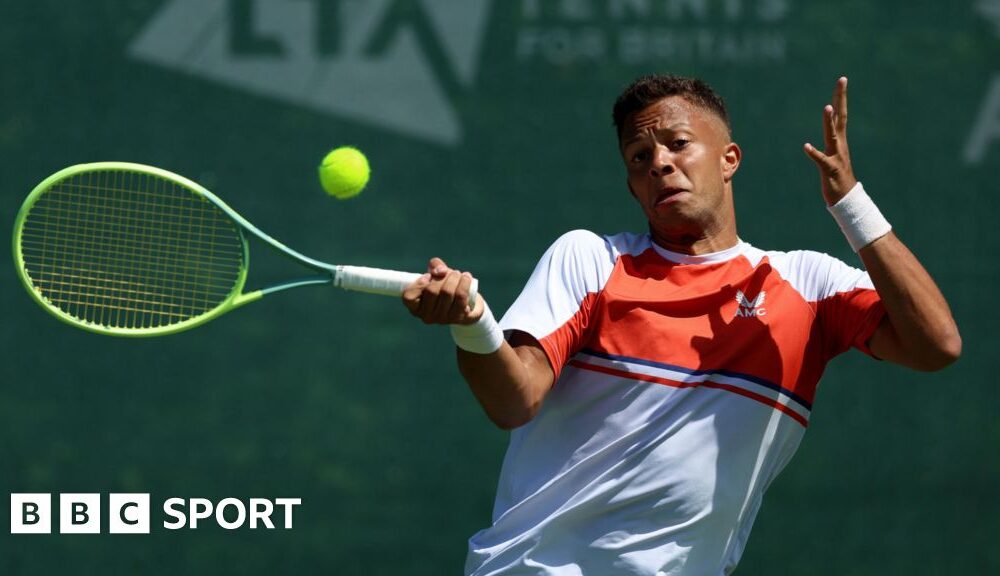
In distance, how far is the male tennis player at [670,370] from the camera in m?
2.38

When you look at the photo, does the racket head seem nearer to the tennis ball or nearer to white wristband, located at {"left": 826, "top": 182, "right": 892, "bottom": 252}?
the tennis ball

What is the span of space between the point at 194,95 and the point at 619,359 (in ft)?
7.84

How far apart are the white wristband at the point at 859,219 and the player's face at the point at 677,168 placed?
255mm

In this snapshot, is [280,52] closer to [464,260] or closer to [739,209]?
[464,260]

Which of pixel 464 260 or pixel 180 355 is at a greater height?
pixel 464 260

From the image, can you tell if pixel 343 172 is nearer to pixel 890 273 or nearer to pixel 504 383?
pixel 504 383

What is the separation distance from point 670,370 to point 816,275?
373mm

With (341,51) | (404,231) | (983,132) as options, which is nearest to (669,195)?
(404,231)

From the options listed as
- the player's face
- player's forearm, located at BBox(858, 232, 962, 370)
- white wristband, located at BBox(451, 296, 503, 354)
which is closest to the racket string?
the player's face

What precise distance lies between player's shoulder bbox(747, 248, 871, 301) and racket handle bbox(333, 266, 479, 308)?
0.62 meters

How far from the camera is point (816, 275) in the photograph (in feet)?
8.43

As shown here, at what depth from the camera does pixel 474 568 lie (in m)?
2.47

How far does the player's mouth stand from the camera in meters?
2.55

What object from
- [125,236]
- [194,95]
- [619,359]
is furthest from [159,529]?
[619,359]
